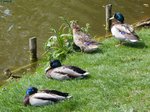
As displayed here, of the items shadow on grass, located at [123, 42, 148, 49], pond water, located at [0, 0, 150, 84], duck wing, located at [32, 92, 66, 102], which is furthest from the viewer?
pond water, located at [0, 0, 150, 84]

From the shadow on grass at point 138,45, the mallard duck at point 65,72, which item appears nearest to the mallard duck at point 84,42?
the shadow on grass at point 138,45

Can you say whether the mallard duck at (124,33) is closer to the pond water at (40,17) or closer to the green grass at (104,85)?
the green grass at (104,85)

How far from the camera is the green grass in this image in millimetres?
9617

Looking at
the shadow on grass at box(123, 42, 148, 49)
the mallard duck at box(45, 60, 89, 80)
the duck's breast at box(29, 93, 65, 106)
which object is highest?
the shadow on grass at box(123, 42, 148, 49)

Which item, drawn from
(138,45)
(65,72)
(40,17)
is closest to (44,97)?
(65,72)


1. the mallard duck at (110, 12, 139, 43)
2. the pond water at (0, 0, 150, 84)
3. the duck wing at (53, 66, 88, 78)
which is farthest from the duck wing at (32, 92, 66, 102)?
the pond water at (0, 0, 150, 84)

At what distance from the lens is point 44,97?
9.88 metres

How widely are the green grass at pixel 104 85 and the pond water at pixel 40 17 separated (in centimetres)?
487

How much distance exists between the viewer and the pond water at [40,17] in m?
18.5

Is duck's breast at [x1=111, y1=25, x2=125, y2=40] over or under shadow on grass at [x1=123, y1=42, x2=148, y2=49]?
over

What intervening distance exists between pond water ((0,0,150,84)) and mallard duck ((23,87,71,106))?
6.96 m

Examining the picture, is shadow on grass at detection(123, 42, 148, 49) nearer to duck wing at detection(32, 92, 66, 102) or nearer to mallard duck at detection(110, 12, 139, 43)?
mallard duck at detection(110, 12, 139, 43)

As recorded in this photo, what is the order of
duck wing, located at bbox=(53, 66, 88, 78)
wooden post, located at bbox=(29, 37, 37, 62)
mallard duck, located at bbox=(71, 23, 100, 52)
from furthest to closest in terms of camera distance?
wooden post, located at bbox=(29, 37, 37, 62)
mallard duck, located at bbox=(71, 23, 100, 52)
duck wing, located at bbox=(53, 66, 88, 78)

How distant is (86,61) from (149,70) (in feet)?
7.47
